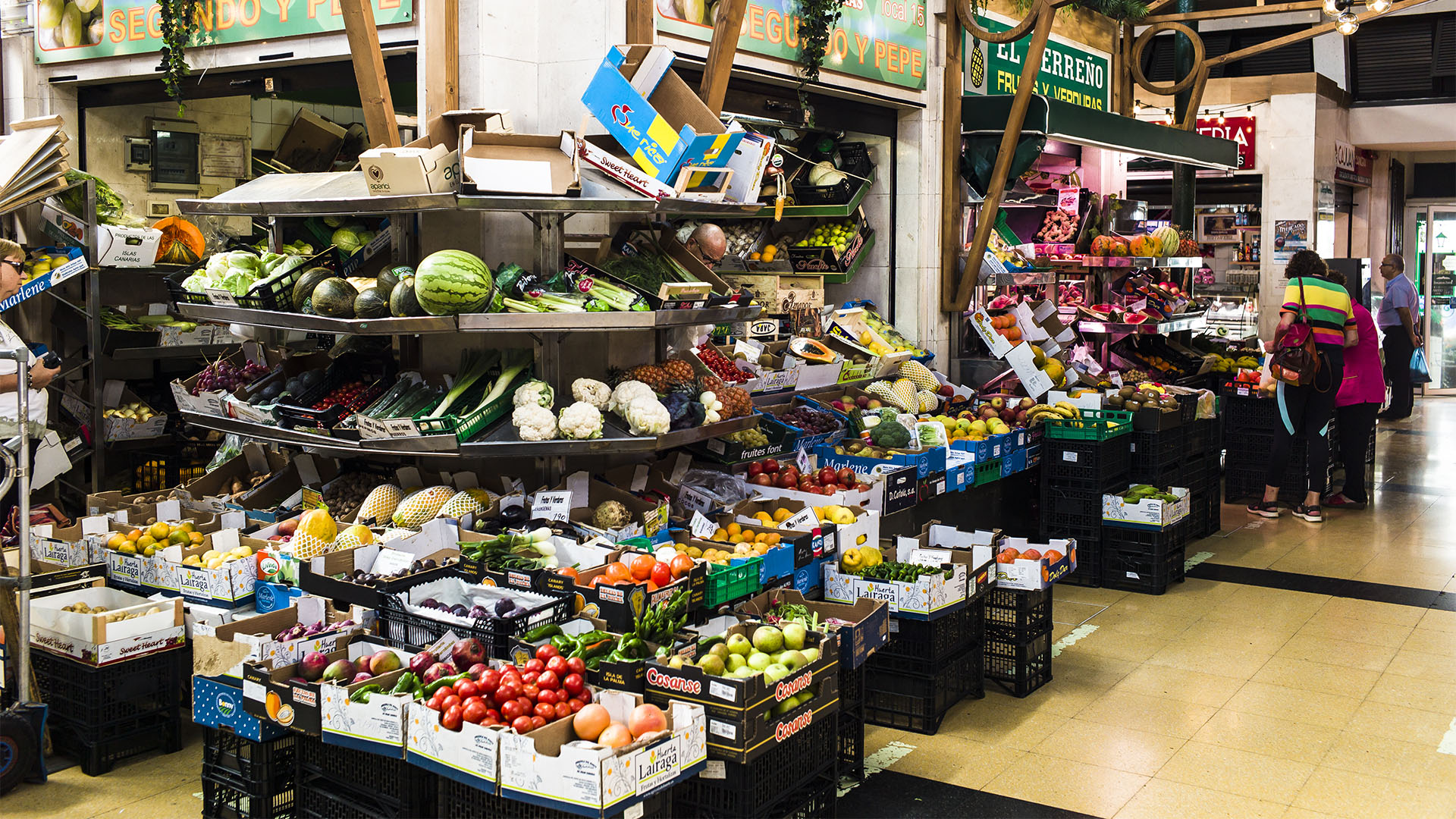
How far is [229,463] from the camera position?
5918mm

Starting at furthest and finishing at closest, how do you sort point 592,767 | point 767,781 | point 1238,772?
point 1238,772
point 767,781
point 592,767

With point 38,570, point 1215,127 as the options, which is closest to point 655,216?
point 38,570

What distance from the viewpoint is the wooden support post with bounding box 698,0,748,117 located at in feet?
18.6

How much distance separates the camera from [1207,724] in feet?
15.6

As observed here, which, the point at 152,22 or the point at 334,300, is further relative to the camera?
the point at 152,22

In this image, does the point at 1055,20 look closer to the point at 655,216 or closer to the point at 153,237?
the point at 655,216

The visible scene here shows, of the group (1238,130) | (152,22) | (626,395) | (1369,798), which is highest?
(1238,130)

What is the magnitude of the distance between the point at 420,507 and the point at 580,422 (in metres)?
0.81

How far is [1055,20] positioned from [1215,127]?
5.63 meters

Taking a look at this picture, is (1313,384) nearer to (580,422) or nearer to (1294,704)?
(1294,704)

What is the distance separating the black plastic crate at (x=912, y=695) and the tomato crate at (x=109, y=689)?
2594 millimetres

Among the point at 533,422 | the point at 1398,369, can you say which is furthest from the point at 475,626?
the point at 1398,369

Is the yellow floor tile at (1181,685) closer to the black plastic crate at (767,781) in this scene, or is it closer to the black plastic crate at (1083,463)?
the black plastic crate at (1083,463)

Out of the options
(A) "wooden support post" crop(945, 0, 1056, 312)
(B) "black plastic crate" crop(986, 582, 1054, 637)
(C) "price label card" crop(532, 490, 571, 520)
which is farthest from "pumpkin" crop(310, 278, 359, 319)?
(A) "wooden support post" crop(945, 0, 1056, 312)
